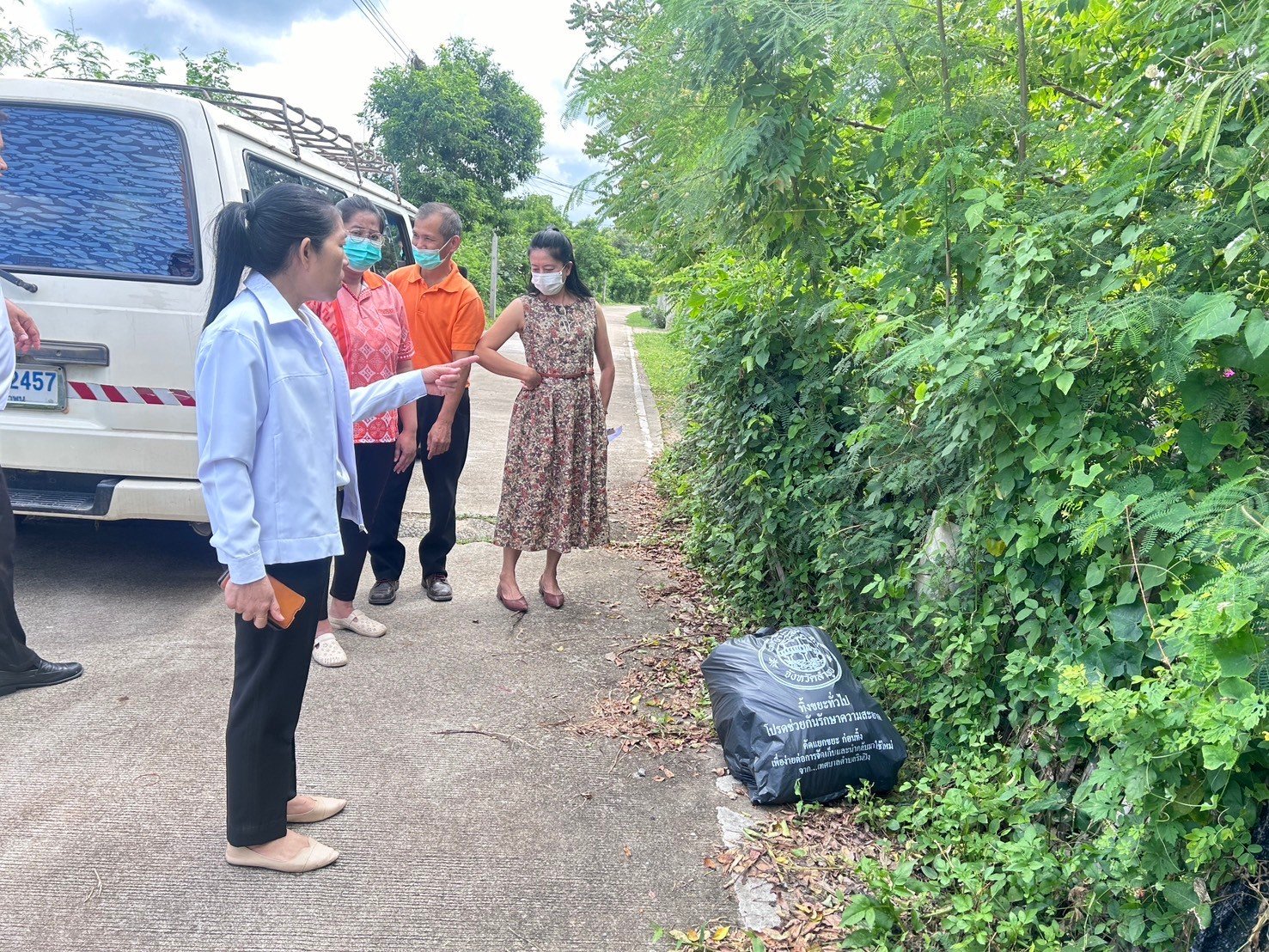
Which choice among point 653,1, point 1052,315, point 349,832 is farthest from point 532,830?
point 653,1

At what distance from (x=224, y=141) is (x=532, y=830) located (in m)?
3.48

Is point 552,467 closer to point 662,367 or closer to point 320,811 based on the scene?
point 320,811

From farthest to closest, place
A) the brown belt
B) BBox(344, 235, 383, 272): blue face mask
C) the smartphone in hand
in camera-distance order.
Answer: the brown belt, BBox(344, 235, 383, 272): blue face mask, the smartphone in hand

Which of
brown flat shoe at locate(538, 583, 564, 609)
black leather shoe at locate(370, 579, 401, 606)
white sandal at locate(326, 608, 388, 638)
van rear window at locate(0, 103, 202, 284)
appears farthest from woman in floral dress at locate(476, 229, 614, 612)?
van rear window at locate(0, 103, 202, 284)

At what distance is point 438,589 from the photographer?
16.3ft

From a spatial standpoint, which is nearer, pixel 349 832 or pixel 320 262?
pixel 320 262

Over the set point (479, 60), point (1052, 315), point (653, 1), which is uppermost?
point (479, 60)

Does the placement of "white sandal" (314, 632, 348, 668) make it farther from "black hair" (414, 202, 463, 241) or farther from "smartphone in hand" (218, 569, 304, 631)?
"black hair" (414, 202, 463, 241)

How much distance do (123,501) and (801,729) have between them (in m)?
3.32

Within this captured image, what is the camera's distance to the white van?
4.15 meters

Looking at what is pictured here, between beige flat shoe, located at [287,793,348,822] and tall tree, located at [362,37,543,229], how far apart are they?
2594 cm

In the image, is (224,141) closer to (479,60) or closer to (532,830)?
(532,830)

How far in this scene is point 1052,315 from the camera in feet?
8.48

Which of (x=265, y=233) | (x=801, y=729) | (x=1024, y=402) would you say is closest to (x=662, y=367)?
(x=801, y=729)
